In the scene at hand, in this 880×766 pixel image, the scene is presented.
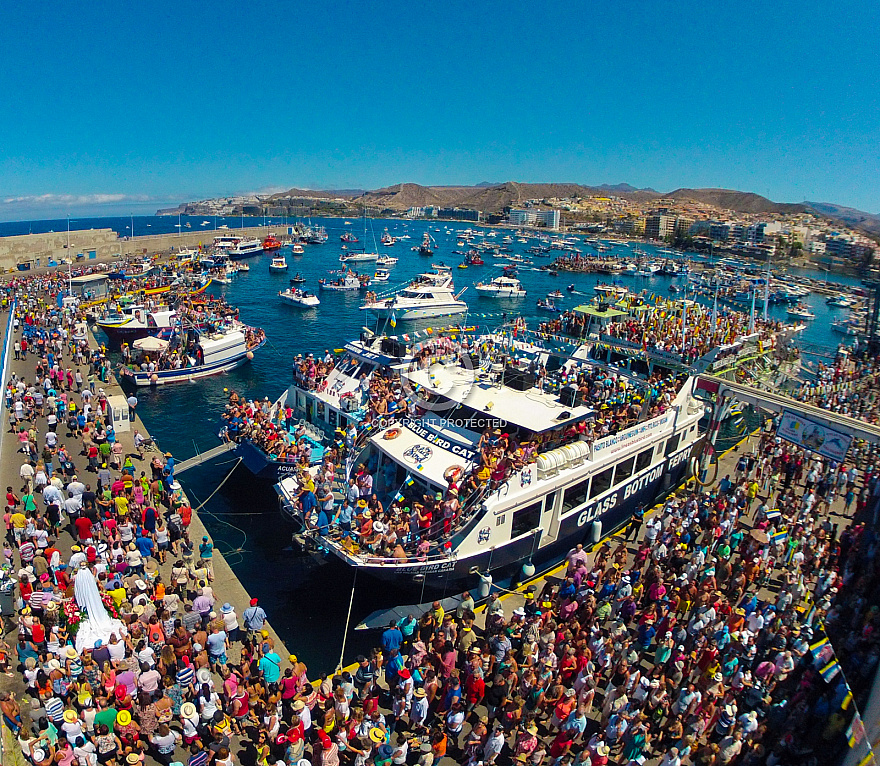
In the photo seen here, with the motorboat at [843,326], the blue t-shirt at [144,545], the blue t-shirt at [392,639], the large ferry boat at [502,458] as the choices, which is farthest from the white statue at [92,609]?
the motorboat at [843,326]

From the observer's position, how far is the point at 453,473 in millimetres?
12188

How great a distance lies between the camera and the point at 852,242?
83.1ft

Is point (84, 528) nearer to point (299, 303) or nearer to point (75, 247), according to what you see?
point (299, 303)

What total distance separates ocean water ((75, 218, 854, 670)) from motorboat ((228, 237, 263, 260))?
25423 millimetres

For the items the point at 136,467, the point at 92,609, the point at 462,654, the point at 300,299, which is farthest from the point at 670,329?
the point at 300,299

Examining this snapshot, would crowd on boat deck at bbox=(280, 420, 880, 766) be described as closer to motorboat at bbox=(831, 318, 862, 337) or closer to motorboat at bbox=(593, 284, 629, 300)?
motorboat at bbox=(831, 318, 862, 337)

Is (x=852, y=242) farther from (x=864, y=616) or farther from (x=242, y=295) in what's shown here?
(x=242, y=295)

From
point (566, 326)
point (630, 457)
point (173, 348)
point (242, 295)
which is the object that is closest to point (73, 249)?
point (242, 295)

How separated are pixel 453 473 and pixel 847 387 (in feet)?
69.8

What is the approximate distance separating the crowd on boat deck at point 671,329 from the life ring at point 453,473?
1502cm

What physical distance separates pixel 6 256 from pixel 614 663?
75.7 metres

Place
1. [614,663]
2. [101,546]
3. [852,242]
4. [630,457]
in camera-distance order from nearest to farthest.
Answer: [614,663] < [101,546] < [630,457] < [852,242]

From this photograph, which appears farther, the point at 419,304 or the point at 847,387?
the point at 419,304

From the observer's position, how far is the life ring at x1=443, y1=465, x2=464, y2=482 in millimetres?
12047
